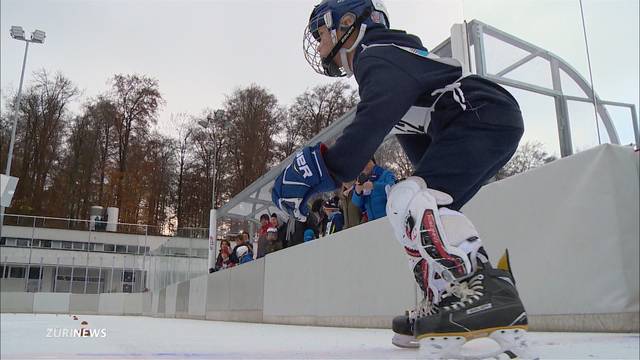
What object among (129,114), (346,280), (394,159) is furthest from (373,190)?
(129,114)

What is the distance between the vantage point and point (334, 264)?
14.3 ft

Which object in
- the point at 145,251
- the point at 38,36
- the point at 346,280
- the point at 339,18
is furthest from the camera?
the point at 145,251

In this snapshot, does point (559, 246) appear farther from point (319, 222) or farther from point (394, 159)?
point (319, 222)

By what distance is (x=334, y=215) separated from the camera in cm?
485

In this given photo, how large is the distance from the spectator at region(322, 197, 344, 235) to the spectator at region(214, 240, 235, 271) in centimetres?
448

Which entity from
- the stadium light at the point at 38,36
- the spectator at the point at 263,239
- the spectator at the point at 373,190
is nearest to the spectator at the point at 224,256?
the spectator at the point at 263,239

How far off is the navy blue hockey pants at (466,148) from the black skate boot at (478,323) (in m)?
0.28

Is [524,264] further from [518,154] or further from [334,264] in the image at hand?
[334,264]

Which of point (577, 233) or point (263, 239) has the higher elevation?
point (263, 239)

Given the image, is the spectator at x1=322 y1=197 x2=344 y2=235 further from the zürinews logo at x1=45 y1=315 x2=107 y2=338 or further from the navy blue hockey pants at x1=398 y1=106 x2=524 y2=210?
the navy blue hockey pants at x1=398 y1=106 x2=524 y2=210

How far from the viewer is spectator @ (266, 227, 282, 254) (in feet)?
21.1

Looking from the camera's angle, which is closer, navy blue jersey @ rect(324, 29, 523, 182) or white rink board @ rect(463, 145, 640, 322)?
navy blue jersey @ rect(324, 29, 523, 182)

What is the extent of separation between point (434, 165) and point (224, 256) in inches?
333

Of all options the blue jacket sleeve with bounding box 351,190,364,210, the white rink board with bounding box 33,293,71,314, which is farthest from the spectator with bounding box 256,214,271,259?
the white rink board with bounding box 33,293,71,314
